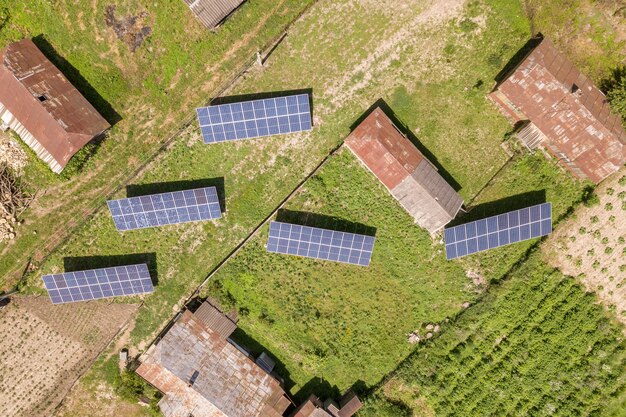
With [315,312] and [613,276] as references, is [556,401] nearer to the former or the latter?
[613,276]

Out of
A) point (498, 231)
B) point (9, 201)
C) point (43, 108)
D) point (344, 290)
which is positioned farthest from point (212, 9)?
point (498, 231)

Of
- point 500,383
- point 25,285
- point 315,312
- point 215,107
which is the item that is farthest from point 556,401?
point 25,285

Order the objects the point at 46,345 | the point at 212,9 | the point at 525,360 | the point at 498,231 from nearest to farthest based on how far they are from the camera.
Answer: the point at 212,9 → the point at 498,231 → the point at 46,345 → the point at 525,360

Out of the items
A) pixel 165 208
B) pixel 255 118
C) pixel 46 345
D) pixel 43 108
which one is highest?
pixel 43 108

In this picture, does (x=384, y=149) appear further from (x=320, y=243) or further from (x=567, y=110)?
(x=567, y=110)

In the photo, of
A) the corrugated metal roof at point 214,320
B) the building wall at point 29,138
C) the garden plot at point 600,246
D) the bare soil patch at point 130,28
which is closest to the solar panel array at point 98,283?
the corrugated metal roof at point 214,320

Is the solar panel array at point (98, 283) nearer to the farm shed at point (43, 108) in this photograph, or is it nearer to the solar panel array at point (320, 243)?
the farm shed at point (43, 108)

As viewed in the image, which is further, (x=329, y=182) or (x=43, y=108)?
(x=329, y=182)
